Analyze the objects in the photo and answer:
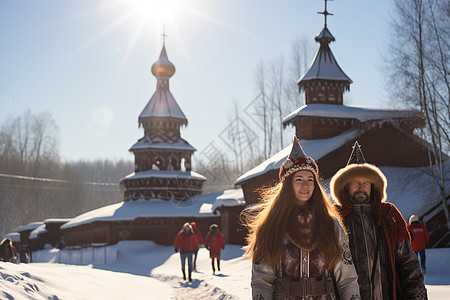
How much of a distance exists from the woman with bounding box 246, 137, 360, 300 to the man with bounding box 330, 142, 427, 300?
2.25 feet

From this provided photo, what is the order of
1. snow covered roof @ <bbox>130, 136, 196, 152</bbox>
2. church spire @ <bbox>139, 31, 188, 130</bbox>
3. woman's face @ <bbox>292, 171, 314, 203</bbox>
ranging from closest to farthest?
1. woman's face @ <bbox>292, 171, 314, 203</bbox>
2. snow covered roof @ <bbox>130, 136, 196, 152</bbox>
3. church spire @ <bbox>139, 31, 188, 130</bbox>

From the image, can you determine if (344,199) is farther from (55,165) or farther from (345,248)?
(55,165)

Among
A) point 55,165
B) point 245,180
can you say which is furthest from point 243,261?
point 55,165

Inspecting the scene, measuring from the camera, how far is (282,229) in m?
3.69

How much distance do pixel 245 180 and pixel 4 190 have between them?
152ft

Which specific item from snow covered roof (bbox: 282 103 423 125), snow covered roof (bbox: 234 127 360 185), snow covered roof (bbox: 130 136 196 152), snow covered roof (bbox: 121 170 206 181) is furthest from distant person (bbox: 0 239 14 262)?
snow covered roof (bbox: 130 136 196 152)

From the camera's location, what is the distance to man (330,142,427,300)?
4234 millimetres

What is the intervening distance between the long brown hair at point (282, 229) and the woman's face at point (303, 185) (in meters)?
0.05

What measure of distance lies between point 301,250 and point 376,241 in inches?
41.6

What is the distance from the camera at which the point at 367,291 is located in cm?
421


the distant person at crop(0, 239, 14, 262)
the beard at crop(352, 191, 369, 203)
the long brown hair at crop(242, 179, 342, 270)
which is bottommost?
the distant person at crop(0, 239, 14, 262)

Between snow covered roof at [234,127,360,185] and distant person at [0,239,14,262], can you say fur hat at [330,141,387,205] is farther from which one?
snow covered roof at [234,127,360,185]

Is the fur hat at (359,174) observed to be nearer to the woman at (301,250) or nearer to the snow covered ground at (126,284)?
the woman at (301,250)

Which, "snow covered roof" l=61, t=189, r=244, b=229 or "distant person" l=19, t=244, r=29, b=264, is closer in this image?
"distant person" l=19, t=244, r=29, b=264
